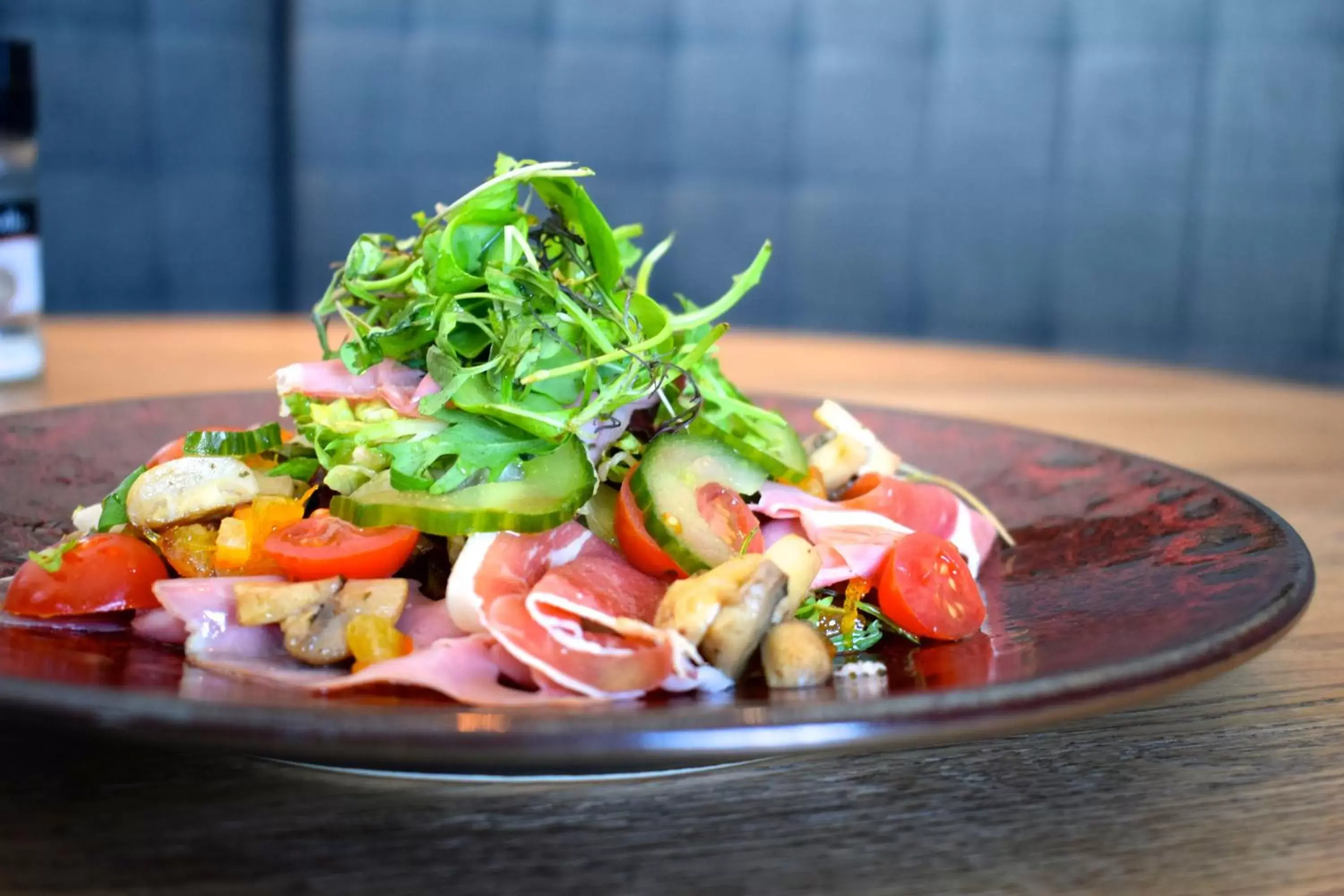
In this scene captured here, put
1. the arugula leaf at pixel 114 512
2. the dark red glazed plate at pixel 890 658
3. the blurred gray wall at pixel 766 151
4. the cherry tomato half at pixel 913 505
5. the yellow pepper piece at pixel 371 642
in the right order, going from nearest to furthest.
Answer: the dark red glazed plate at pixel 890 658
the yellow pepper piece at pixel 371 642
the arugula leaf at pixel 114 512
the cherry tomato half at pixel 913 505
the blurred gray wall at pixel 766 151

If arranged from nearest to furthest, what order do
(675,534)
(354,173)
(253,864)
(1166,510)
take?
(253,864)
(675,534)
(1166,510)
(354,173)

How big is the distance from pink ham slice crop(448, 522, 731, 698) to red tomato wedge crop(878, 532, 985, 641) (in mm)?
176

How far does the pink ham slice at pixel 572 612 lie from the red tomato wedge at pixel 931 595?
176 millimetres

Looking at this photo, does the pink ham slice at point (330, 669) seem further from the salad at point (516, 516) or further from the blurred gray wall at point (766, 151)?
the blurred gray wall at point (766, 151)

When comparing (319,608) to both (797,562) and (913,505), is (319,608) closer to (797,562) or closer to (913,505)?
(797,562)

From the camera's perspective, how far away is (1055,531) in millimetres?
1302

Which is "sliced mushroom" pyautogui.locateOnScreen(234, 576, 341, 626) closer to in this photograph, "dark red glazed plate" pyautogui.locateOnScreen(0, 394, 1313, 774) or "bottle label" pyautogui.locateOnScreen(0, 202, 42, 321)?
→ "dark red glazed plate" pyautogui.locateOnScreen(0, 394, 1313, 774)

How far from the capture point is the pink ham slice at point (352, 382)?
44.7 inches

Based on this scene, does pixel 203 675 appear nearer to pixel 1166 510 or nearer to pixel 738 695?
pixel 738 695

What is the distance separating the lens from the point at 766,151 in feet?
14.3

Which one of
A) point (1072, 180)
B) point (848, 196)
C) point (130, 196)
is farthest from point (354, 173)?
point (1072, 180)

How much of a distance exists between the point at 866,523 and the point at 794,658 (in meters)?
0.31

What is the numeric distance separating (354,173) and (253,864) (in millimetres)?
3853

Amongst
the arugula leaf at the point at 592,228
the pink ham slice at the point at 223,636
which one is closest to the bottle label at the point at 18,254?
the arugula leaf at the point at 592,228
